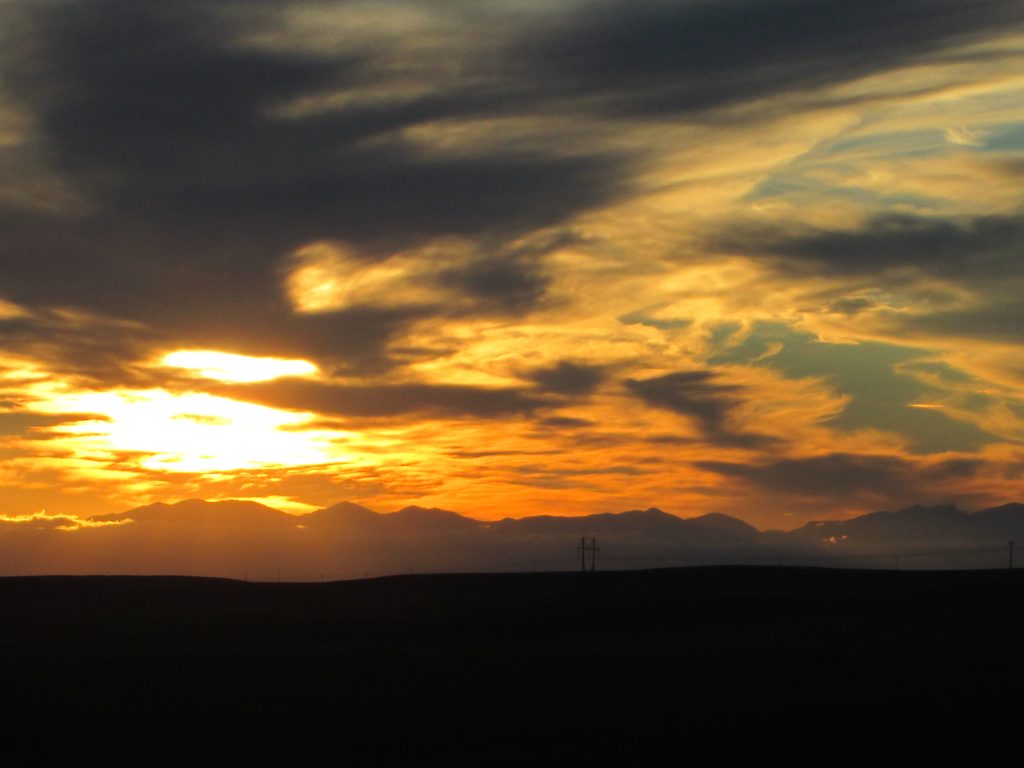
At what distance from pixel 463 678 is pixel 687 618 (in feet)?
91.3

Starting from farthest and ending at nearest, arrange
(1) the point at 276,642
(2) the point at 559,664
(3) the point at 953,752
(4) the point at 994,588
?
(4) the point at 994,588, (1) the point at 276,642, (2) the point at 559,664, (3) the point at 953,752

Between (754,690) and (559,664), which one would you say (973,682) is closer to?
(754,690)

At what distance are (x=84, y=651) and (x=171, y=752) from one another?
2426 centimetres

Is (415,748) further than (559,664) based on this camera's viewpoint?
No

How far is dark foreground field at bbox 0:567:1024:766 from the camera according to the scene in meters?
35.2

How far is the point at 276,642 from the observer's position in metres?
64.6

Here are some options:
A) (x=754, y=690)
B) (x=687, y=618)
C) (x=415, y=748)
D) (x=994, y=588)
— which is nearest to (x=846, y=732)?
(x=754, y=690)

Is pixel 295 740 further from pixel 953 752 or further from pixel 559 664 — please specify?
pixel 953 752

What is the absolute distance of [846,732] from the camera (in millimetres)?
35906

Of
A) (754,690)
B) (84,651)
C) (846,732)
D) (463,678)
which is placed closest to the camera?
(846,732)

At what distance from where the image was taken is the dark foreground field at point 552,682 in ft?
115

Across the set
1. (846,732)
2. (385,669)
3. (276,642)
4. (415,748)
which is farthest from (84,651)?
(846,732)

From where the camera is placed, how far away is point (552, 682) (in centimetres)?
4466

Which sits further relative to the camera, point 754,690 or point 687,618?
point 687,618
